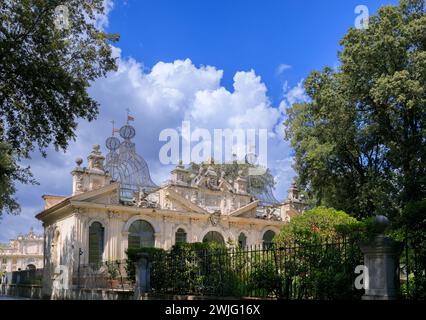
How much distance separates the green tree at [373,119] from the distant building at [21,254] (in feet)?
149

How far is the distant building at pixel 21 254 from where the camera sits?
63.2 meters

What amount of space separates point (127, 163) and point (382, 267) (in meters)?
23.5

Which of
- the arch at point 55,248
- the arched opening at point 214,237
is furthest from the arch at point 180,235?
the arch at point 55,248

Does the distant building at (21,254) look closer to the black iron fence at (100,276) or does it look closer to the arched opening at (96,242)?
the arched opening at (96,242)

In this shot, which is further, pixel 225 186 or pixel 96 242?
pixel 225 186

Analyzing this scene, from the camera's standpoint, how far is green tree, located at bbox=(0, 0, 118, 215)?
16.0 metres

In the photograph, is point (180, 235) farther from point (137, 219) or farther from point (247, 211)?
point (247, 211)

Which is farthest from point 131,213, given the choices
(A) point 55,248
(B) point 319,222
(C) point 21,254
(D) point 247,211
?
(C) point 21,254

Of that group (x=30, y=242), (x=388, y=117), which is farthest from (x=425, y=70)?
(x=30, y=242)

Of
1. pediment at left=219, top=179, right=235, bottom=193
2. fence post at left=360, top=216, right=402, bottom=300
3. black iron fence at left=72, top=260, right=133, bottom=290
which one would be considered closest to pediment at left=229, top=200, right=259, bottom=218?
pediment at left=219, top=179, right=235, bottom=193

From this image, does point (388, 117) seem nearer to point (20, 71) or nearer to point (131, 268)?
point (131, 268)

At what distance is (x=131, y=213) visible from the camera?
29766mm

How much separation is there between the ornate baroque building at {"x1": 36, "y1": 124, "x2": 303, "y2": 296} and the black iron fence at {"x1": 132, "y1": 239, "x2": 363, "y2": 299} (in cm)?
1008
